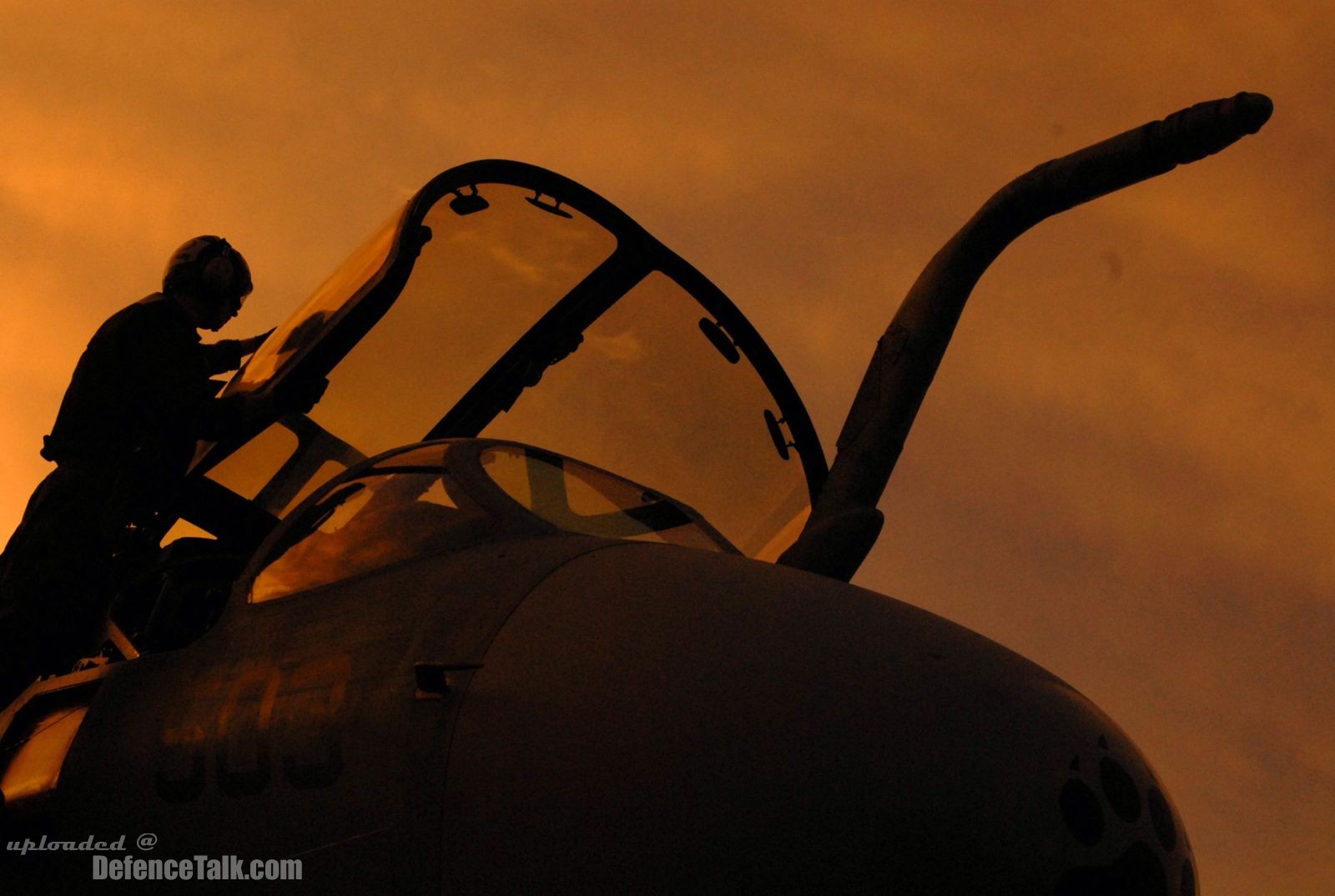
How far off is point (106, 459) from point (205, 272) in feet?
3.25

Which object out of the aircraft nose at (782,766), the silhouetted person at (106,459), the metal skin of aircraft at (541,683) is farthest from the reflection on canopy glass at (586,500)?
the aircraft nose at (782,766)

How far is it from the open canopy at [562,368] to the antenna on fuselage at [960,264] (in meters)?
0.67

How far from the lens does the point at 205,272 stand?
5641 mm

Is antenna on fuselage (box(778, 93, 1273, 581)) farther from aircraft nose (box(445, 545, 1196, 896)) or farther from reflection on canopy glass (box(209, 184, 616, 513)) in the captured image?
aircraft nose (box(445, 545, 1196, 896))

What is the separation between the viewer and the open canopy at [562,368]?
230 inches

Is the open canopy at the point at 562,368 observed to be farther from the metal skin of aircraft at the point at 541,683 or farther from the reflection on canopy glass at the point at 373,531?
the reflection on canopy glass at the point at 373,531

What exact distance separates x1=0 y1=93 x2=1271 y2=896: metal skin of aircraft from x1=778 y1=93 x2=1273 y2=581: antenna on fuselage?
0.04 ft

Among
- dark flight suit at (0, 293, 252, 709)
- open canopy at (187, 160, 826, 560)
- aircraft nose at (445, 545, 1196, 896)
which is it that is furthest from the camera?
open canopy at (187, 160, 826, 560)

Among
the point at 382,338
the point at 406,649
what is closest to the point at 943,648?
the point at 406,649

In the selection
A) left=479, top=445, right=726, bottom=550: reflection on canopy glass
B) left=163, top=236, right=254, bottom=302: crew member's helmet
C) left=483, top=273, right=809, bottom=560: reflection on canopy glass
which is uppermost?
left=163, top=236, right=254, bottom=302: crew member's helmet

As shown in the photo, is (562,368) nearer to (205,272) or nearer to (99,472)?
(205,272)

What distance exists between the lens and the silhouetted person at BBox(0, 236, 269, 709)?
15.3 ft

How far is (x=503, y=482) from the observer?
4484 mm

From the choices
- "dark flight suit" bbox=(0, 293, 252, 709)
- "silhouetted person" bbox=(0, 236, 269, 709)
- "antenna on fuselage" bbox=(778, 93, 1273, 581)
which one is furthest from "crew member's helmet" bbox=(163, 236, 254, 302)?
"antenna on fuselage" bbox=(778, 93, 1273, 581)
